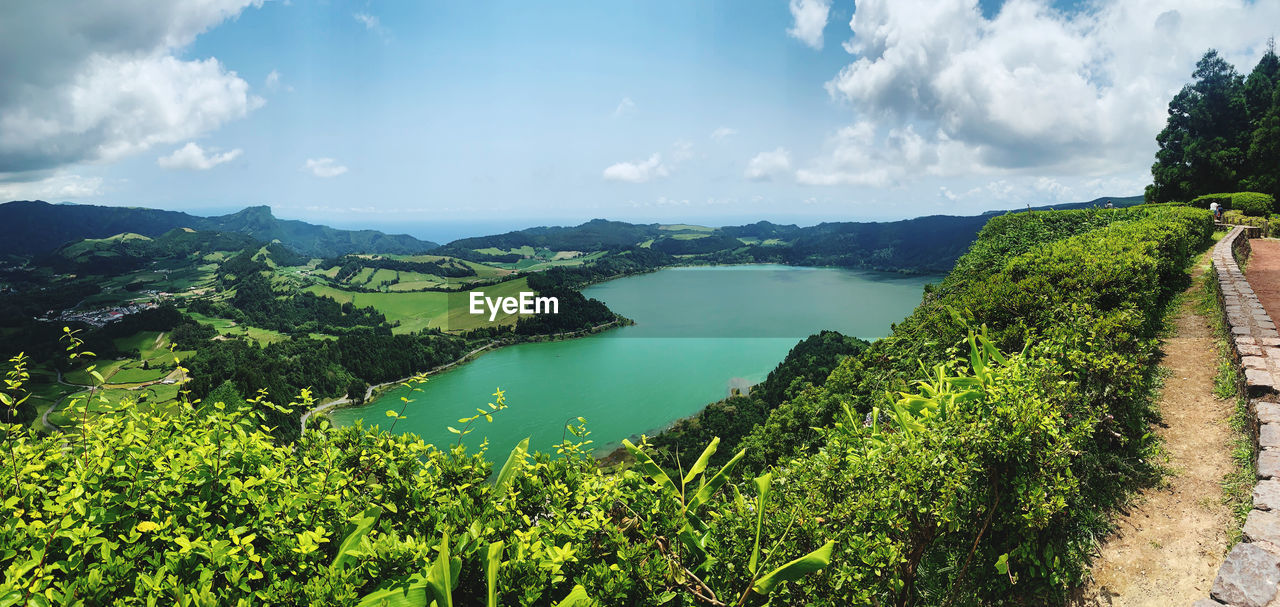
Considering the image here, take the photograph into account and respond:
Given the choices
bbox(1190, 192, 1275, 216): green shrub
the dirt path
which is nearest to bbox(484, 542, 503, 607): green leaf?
the dirt path

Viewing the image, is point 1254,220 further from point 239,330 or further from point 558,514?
point 239,330

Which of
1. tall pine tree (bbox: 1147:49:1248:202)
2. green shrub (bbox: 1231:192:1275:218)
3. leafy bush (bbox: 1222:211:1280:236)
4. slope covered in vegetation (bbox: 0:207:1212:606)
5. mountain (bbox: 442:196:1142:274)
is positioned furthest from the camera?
mountain (bbox: 442:196:1142:274)

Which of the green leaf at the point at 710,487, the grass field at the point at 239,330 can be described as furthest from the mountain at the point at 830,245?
the green leaf at the point at 710,487

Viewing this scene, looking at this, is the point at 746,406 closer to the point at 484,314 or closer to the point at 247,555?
the point at 247,555

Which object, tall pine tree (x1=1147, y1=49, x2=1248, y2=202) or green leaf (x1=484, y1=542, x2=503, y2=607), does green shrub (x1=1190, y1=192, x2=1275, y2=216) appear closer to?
tall pine tree (x1=1147, y1=49, x2=1248, y2=202)

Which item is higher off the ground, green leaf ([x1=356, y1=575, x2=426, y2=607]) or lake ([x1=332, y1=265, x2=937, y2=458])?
green leaf ([x1=356, y1=575, x2=426, y2=607])

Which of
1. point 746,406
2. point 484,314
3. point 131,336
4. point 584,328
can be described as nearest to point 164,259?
point 131,336

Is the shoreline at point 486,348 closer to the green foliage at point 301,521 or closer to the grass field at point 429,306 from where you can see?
the grass field at point 429,306
